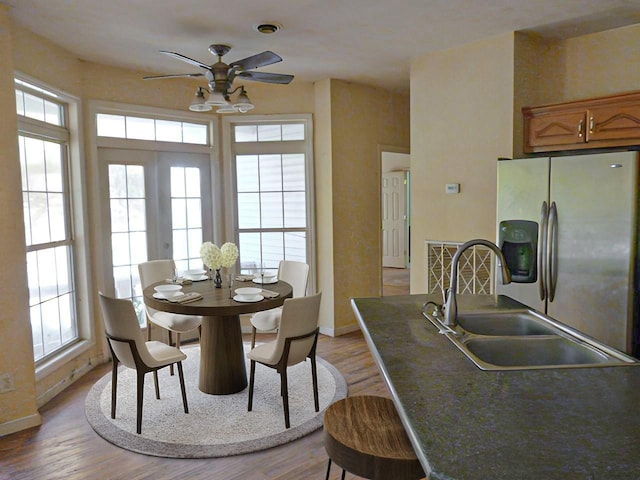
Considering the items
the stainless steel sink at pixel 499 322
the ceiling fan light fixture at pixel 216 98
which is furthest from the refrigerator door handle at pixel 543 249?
the ceiling fan light fixture at pixel 216 98

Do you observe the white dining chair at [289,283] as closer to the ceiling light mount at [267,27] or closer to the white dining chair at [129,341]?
the white dining chair at [129,341]

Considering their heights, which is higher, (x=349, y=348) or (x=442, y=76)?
(x=442, y=76)

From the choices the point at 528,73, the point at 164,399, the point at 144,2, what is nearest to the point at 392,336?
the point at 164,399

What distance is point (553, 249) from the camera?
2941 millimetres

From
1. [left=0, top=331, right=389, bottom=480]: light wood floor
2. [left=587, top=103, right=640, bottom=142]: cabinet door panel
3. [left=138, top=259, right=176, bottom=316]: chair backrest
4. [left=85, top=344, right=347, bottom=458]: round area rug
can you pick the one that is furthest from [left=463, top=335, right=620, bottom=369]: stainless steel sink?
[left=138, top=259, right=176, bottom=316]: chair backrest

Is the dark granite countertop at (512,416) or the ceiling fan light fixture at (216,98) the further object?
the ceiling fan light fixture at (216,98)

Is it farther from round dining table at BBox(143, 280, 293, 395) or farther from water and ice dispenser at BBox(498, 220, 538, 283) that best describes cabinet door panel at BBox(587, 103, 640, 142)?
round dining table at BBox(143, 280, 293, 395)

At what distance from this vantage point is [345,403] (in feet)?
6.16

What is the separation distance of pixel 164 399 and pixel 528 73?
3.75 m

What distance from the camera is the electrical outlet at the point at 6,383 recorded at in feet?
9.85

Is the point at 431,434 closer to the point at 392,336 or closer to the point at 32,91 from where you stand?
the point at 392,336

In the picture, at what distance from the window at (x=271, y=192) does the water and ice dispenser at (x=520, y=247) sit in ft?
7.84

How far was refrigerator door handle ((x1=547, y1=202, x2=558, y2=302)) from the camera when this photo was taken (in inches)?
116

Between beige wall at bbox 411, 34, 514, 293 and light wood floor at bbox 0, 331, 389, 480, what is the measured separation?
2.05m
